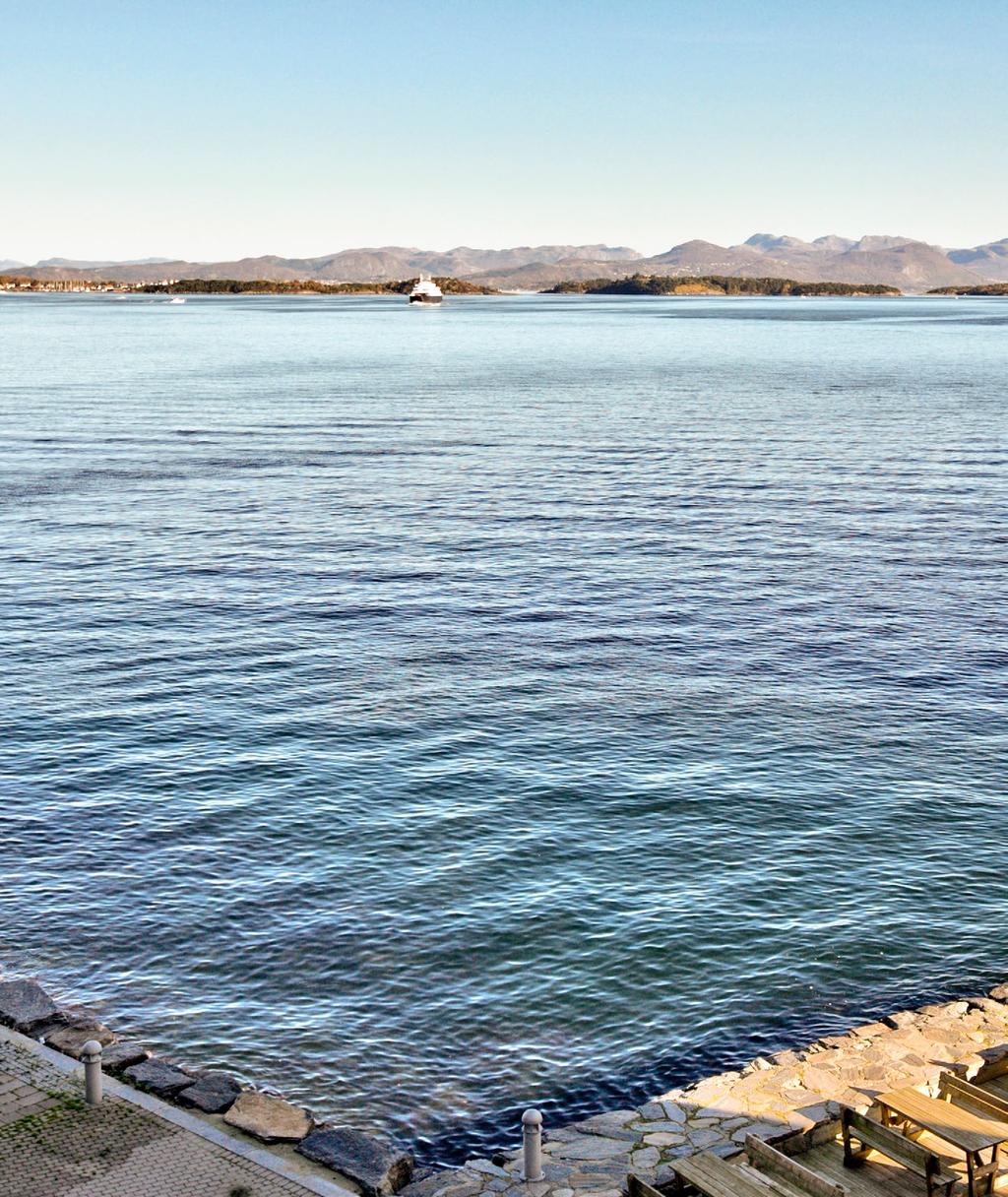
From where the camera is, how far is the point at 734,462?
296 feet

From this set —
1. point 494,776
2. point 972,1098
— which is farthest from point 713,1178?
point 494,776

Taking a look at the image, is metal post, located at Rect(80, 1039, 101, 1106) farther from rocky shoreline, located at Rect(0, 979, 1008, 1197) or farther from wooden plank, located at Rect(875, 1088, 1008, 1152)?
wooden plank, located at Rect(875, 1088, 1008, 1152)

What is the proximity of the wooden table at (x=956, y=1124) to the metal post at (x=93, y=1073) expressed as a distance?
1110cm

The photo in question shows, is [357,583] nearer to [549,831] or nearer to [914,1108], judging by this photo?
[549,831]

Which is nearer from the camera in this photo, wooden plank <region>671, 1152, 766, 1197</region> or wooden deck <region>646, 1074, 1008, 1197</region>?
wooden plank <region>671, 1152, 766, 1197</region>

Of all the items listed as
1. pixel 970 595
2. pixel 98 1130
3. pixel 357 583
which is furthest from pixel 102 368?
pixel 98 1130

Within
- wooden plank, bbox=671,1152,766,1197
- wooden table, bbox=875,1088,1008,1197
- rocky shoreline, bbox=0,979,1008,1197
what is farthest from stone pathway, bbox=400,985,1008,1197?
wooden table, bbox=875,1088,1008,1197

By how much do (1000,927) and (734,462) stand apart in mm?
64599

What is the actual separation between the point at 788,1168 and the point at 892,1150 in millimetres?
1610

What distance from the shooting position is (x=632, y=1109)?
70.0 ft

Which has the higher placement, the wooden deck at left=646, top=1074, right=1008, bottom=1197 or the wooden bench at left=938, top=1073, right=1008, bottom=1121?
the wooden bench at left=938, top=1073, right=1008, bottom=1121

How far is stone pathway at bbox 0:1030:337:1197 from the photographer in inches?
695

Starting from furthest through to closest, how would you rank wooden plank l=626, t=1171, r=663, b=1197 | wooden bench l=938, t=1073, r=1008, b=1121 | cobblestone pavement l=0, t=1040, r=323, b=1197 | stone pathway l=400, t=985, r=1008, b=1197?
wooden bench l=938, t=1073, r=1008, b=1121, stone pathway l=400, t=985, r=1008, b=1197, cobblestone pavement l=0, t=1040, r=323, b=1197, wooden plank l=626, t=1171, r=663, b=1197

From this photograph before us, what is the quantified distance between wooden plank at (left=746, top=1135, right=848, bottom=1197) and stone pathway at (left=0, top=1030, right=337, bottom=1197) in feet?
19.3
